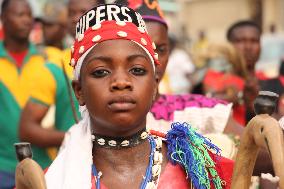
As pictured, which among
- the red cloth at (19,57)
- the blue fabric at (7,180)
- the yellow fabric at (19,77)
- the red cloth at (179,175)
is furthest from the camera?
the red cloth at (19,57)

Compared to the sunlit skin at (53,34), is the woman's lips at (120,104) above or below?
below

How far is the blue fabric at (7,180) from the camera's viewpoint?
5.00 metres

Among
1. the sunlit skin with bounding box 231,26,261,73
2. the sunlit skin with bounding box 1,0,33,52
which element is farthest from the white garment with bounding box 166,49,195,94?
the sunlit skin with bounding box 1,0,33,52

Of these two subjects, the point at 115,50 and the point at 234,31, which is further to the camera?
the point at 234,31

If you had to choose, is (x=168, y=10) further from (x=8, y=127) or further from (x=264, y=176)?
(x=264, y=176)

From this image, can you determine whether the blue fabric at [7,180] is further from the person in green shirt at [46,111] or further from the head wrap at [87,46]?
the head wrap at [87,46]

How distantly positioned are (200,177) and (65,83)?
2503 millimetres

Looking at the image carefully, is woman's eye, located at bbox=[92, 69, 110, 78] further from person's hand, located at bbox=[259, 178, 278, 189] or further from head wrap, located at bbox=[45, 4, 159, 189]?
person's hand, located at bbox=[259, 178, 278, 189]

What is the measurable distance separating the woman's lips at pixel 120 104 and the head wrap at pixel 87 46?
26cm

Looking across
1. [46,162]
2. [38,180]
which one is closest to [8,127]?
[46,162]

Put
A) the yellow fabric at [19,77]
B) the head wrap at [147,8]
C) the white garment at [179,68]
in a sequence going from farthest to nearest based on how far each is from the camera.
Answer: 1. the white garment at [179,68]
2. the yellow fabric at [19,77]
3. the head wrap at [147,8]

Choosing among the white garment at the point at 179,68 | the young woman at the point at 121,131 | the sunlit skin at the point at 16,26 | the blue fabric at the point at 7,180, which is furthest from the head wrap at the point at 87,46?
the white garment at the point at 179,68

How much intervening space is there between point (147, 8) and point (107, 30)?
1.49 meters

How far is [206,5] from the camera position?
1287 inches
